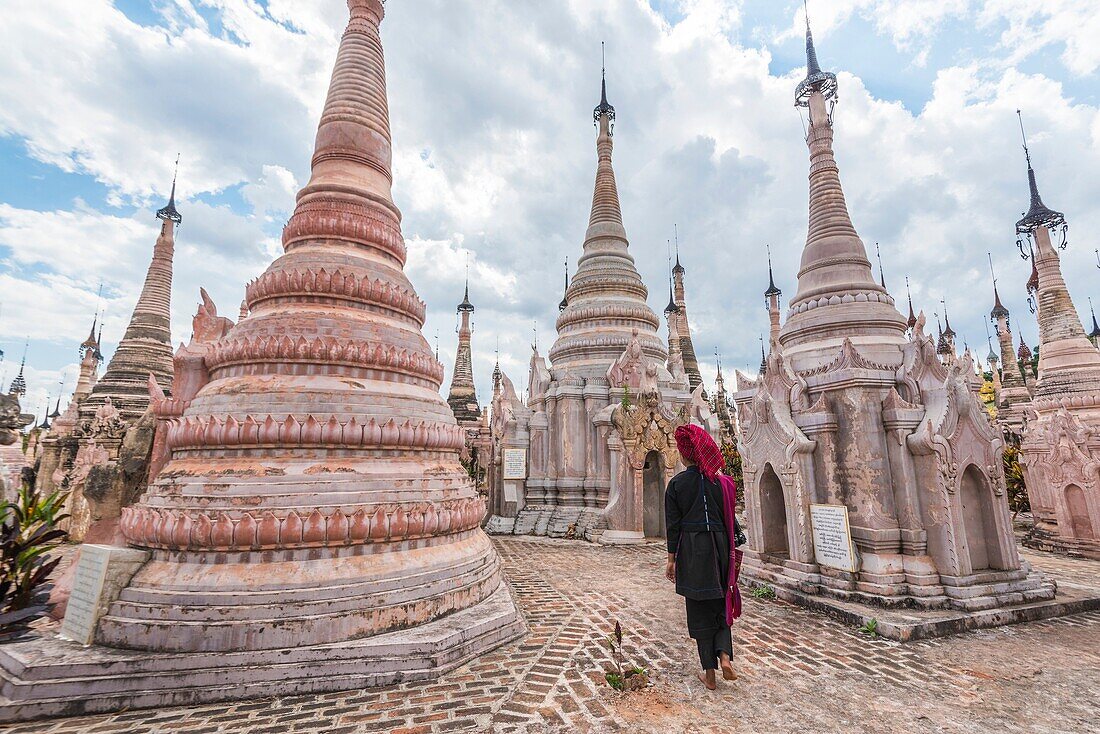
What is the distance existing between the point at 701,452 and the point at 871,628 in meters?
3.62

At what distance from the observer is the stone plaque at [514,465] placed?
17.2m

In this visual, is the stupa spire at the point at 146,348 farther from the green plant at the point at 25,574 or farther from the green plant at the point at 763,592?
the green plant at the point at 763,592

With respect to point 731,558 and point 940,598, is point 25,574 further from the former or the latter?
point 940,598

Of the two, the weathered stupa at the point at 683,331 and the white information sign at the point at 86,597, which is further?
the weathered stupa at the point at 683,331

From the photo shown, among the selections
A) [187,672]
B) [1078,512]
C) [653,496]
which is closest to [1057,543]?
[1078,512]

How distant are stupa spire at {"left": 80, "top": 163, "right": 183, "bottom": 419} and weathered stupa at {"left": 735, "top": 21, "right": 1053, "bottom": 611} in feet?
63.6

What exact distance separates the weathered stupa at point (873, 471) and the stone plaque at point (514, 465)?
904 centimetres

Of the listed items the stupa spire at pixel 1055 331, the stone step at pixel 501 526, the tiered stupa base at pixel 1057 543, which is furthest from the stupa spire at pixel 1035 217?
the stone step at pixel 501 526

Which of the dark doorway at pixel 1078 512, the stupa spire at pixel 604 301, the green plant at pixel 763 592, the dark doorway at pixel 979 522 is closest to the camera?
the dark doorway at pixel 979 522

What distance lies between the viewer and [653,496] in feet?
50.6

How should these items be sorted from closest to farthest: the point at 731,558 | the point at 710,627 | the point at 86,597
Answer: the point at 710,627 → the point at 731,558 → the point at 86,597

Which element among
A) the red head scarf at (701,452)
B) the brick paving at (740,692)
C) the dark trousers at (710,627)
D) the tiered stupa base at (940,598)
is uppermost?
the red head scarf at (701,452)

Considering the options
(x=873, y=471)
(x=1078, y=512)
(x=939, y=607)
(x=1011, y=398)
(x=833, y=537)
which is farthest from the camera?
(x=1011, y=398)

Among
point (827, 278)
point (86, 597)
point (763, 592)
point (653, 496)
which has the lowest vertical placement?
point (763, 592)
